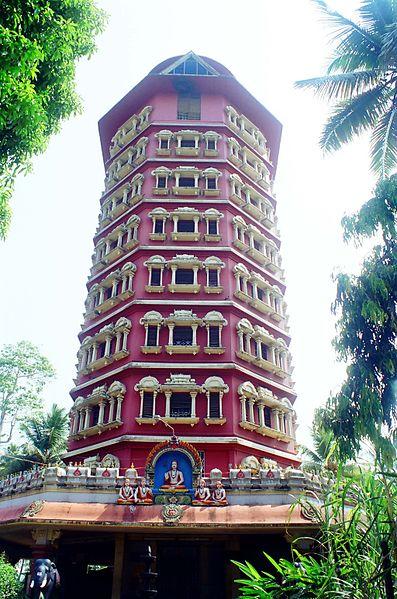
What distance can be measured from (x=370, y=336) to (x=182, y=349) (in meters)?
12.5

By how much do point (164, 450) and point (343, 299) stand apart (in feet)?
29.7

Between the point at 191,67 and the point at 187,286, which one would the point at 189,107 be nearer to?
the point at 191,67

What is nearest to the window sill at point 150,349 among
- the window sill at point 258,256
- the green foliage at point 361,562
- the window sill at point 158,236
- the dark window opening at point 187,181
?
the window sill at point 158,236

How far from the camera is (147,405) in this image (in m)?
24.3

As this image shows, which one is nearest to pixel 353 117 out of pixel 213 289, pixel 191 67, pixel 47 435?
pixel 213 289

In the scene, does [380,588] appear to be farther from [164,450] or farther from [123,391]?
[123,391]

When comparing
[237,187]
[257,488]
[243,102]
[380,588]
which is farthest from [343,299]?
[243,102]

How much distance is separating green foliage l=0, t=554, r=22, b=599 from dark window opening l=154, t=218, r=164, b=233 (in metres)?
19.1

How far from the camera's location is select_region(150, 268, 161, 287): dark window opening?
28.1 m

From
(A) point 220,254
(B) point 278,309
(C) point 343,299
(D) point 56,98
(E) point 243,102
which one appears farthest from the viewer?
(E) point 243,102

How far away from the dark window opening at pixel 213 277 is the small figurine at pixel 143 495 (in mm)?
12933

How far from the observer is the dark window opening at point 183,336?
86.9 ft

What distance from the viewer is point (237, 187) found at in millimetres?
32906

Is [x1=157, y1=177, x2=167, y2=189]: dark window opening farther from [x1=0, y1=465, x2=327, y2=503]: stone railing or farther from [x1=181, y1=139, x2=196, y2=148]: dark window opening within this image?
[x1=0, y1=465, x2=327, y2=503]: stone railing
